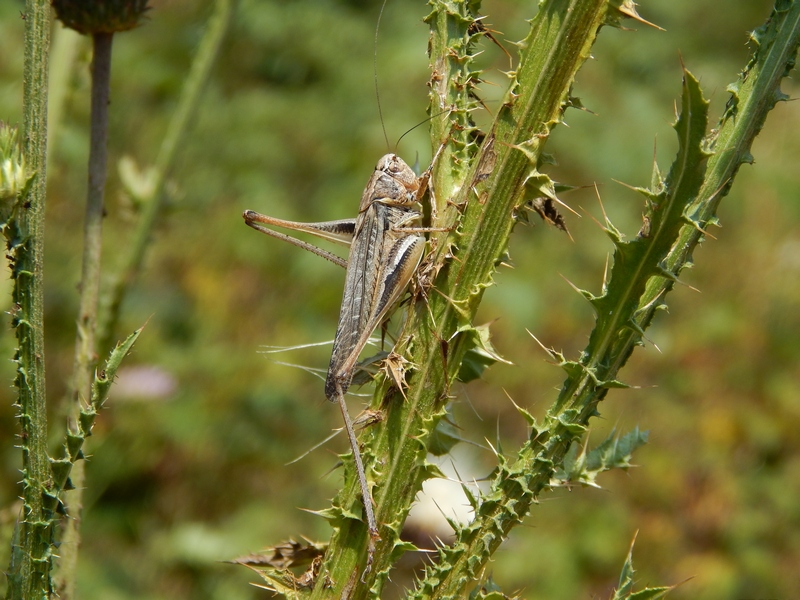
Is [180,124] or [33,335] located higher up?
[180,124]

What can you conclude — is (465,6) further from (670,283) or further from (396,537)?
(396,537)

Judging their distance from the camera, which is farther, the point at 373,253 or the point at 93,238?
the point at 373,253

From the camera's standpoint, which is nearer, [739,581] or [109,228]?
[739,581]

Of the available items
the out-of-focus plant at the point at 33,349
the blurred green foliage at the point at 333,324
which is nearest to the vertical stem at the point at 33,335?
the out-of-focus plant at the point at 33,349

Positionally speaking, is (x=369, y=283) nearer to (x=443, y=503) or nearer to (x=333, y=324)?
(x=443, y=503)

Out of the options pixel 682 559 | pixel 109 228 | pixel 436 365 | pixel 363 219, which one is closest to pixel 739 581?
pixel 682 559

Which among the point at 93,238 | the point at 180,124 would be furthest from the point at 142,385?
the point at 93,238

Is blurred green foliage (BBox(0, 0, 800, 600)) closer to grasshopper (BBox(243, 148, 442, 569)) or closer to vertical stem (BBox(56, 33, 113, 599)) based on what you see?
grasshopper (BBox(243, 148, 442, 569))
